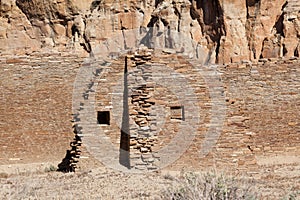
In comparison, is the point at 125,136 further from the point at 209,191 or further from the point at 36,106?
the point at 209,191

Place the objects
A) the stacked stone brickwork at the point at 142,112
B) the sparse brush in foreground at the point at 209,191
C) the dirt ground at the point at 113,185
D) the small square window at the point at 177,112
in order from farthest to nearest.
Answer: the small square window at the point at 177,112 < the stacked stone brickwork at the point at 142,112 < the dirt ground at the point at 113,185 < the sparse brush in foreground at the point at 209,191

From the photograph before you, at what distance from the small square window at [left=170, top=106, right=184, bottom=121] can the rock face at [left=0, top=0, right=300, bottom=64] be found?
48.3ft

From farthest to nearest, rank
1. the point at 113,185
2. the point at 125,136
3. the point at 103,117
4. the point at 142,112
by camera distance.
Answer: the point at 103,117
the point at 125,136
the point at 142,112
the point at 113,185

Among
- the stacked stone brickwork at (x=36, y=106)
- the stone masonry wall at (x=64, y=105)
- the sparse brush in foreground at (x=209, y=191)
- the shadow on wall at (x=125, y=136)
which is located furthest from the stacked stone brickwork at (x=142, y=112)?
the sparse brush in foreground at (x=209, y=191)

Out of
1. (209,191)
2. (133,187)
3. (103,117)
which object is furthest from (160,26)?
(209,191)

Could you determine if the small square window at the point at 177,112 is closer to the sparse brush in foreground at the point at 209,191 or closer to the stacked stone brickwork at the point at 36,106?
the stacked stone brickwork at the point at 36,106

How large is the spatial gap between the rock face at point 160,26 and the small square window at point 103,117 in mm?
14389

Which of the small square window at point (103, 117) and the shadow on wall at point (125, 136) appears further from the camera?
the small square window at point (103, 117)

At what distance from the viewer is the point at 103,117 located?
13.5m

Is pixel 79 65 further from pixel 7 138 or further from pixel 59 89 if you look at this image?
pixel 7 138

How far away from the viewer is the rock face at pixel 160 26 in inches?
1220

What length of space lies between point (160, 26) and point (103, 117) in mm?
20048

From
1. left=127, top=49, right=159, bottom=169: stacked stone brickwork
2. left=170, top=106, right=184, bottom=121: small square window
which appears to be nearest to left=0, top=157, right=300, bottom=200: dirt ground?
left=127, top=49, right=159, bottom=169: stacked stone brickwork

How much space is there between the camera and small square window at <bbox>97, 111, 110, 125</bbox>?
1330 cm
